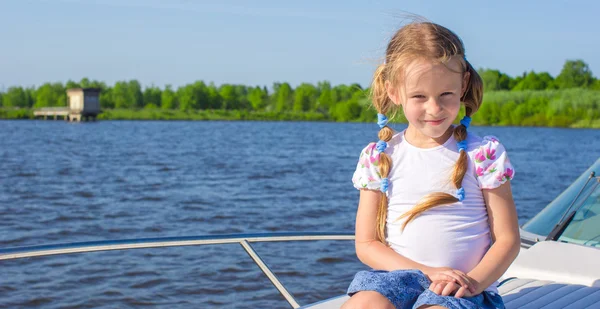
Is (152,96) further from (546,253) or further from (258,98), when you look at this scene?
(546,253)

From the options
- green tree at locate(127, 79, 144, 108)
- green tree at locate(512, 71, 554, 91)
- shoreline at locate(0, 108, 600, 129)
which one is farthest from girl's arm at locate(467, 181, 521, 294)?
green tree at locate(127, 79, 144, 108)

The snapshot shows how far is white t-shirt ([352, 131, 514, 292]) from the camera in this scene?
5.92ft

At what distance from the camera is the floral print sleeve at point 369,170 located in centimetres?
190

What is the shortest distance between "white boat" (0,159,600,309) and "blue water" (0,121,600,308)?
338cm

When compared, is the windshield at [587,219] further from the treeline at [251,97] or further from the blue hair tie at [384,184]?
the treeline at [251,97]

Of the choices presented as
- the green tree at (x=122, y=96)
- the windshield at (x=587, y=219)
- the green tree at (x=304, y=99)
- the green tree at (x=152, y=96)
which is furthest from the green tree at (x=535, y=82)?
the windshield at (x=587, y=219)

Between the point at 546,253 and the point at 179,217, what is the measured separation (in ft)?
34.8

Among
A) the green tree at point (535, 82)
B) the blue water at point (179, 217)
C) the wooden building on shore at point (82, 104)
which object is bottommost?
the blue water at point (179, 217)

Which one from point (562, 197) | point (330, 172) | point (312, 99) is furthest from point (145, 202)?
point (312, 99)

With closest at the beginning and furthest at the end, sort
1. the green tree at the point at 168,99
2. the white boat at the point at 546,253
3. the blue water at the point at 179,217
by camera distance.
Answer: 1. the white boat at the point at 546,253
2. the blue water at the point at 179,217
3. the green tree at the point at 168,99

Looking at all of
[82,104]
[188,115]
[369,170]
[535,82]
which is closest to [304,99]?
[188,115]

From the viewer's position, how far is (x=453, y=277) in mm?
1712

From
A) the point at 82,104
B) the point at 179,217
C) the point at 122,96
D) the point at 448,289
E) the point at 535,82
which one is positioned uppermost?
the point at 535,82

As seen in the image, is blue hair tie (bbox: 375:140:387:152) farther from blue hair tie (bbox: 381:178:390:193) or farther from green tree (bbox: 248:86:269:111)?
green tree (bbox: 248:86:269:111)
